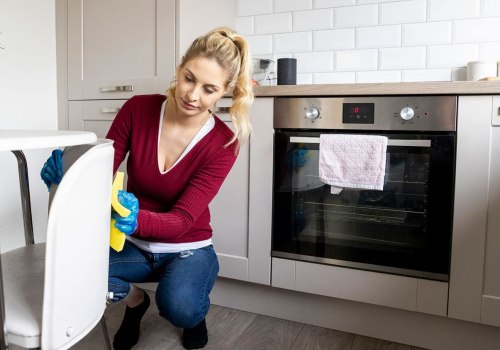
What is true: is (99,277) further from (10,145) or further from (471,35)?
(471,35)

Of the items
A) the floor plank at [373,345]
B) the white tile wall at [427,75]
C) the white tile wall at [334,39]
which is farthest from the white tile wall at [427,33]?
the floor plank at [373,345]

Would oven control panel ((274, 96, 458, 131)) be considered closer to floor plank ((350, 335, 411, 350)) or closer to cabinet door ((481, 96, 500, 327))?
cabinet door ((481, 96, 500, 327))

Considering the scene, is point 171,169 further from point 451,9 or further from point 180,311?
point 451,9

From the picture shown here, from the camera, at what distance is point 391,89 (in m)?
1.54

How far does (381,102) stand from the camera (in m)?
1.57

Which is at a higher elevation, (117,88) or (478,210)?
(117,88)

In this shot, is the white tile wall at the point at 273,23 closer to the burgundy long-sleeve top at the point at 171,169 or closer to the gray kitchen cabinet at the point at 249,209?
the gray kitchen cabinet at the point at 249,209

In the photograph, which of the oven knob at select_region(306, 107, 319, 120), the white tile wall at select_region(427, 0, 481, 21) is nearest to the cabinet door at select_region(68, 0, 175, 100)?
the oven knob at select_region(306, 107, 319, 120)

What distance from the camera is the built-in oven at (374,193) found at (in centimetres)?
151

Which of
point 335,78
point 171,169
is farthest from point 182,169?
point 335,78

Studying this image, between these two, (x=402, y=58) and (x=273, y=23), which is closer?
(x=402, y=58)

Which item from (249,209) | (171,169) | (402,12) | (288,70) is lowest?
(249,209)

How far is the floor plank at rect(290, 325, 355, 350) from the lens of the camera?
160 cm

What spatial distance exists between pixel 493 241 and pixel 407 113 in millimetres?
482
